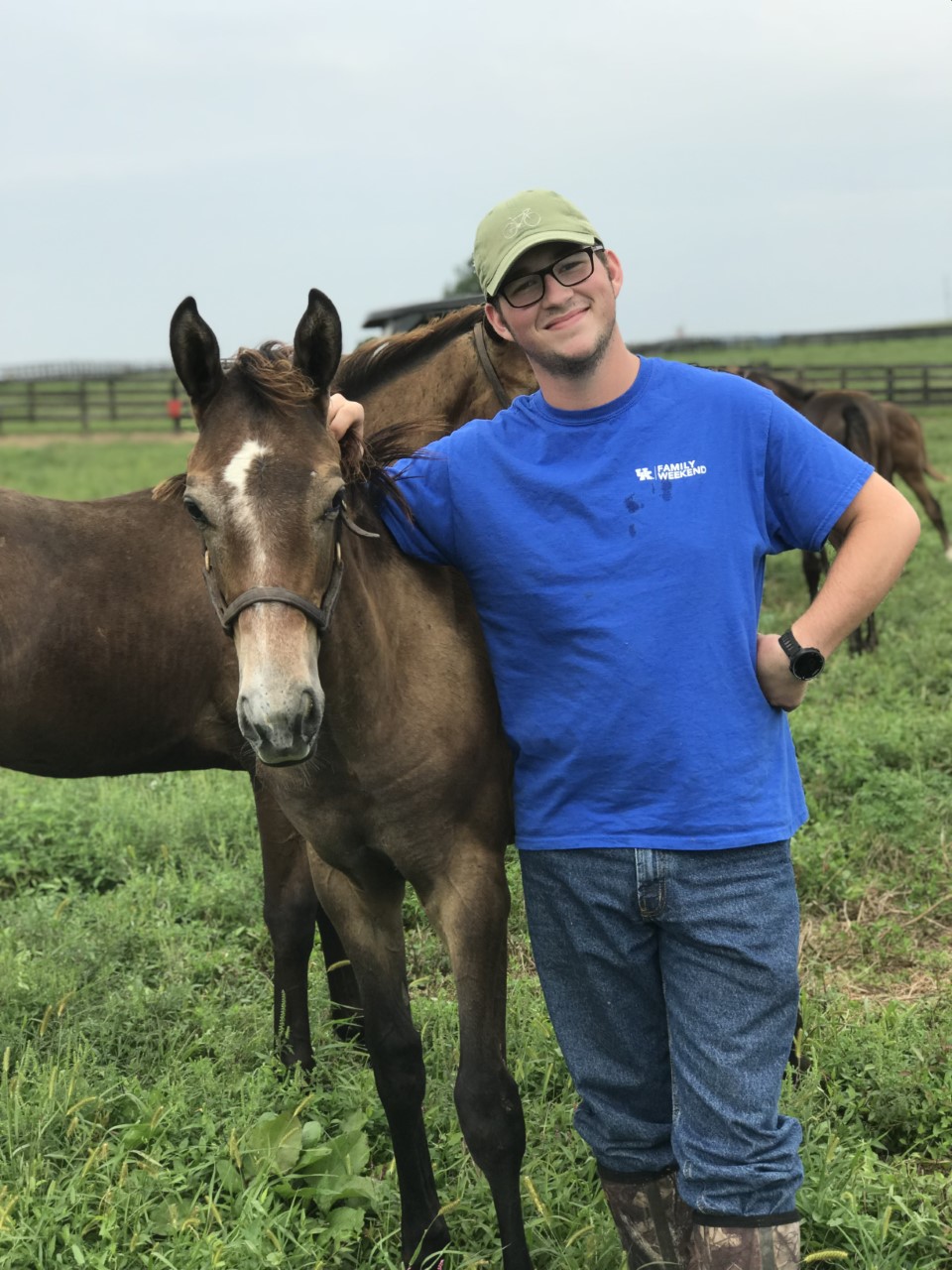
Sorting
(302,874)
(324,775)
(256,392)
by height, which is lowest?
(302,874)

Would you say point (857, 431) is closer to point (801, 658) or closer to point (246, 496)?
point (801, 658)

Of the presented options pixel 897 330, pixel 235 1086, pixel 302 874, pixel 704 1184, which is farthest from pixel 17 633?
pixel 897 330

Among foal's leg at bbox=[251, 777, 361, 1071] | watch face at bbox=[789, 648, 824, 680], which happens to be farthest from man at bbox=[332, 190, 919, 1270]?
foal's leg at bbox=[251, 777, 361, 1071]

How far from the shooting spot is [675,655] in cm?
229

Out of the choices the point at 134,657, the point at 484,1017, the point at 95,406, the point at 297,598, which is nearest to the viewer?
the point at 297,598

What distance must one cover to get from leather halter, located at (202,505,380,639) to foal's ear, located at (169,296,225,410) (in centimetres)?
34

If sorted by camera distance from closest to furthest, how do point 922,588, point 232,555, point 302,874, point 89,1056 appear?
1. point 232,555
2. point 89,1056
3. point 302,874
4. point 922,588

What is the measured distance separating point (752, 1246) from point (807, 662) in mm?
1074

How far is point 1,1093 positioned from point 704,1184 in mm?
2015

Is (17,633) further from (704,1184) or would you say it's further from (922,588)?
(922,588)

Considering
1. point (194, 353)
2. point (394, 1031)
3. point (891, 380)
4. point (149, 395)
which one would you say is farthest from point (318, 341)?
point (149, 395)

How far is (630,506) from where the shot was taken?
230 cm

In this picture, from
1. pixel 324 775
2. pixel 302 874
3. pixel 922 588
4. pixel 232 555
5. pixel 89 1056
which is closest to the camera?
pixel 232 555

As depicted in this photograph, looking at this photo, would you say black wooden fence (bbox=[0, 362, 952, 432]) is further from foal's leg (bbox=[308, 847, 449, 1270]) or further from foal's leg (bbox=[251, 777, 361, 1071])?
foal's leg (bbox=[308, 847, 449, 1270])
